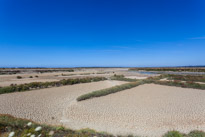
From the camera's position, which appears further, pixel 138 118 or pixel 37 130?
pixel 138 118

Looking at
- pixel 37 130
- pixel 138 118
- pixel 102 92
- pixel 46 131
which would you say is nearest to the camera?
pixel 37 130

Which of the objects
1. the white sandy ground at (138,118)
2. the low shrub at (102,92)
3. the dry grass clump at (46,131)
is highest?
the dry grass clump at (46,131)

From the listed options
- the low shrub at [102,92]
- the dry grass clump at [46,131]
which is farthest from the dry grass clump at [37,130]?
the low shrub at [102,92]

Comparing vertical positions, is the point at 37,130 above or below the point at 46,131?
above

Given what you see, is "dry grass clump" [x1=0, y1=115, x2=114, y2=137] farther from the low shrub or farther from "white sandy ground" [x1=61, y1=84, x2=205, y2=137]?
the low shrub

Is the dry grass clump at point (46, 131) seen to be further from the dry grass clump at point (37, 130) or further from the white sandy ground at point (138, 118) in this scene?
the white sandy ground at point (138, 118)

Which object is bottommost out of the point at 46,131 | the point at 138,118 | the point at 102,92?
the point at 138,118

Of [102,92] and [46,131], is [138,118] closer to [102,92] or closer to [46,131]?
[46,131]

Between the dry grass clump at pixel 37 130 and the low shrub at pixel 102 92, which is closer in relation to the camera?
the dry grass clump at pixel 37 130


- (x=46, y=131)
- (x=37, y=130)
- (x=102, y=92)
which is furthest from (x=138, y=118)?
(x=102, y=92)

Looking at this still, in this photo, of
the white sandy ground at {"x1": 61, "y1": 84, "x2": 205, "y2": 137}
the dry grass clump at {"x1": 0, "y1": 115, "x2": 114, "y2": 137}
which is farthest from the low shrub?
the dry grass clump at {"x1": 0, "y1": 115, "x2": 114, "y2": 137}

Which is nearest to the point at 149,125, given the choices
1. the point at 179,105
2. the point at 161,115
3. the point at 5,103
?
the point at 161,115

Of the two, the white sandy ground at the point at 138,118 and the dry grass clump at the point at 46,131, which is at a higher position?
the dry grass clump at the point at 46,131

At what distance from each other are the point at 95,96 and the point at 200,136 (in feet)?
31.0
